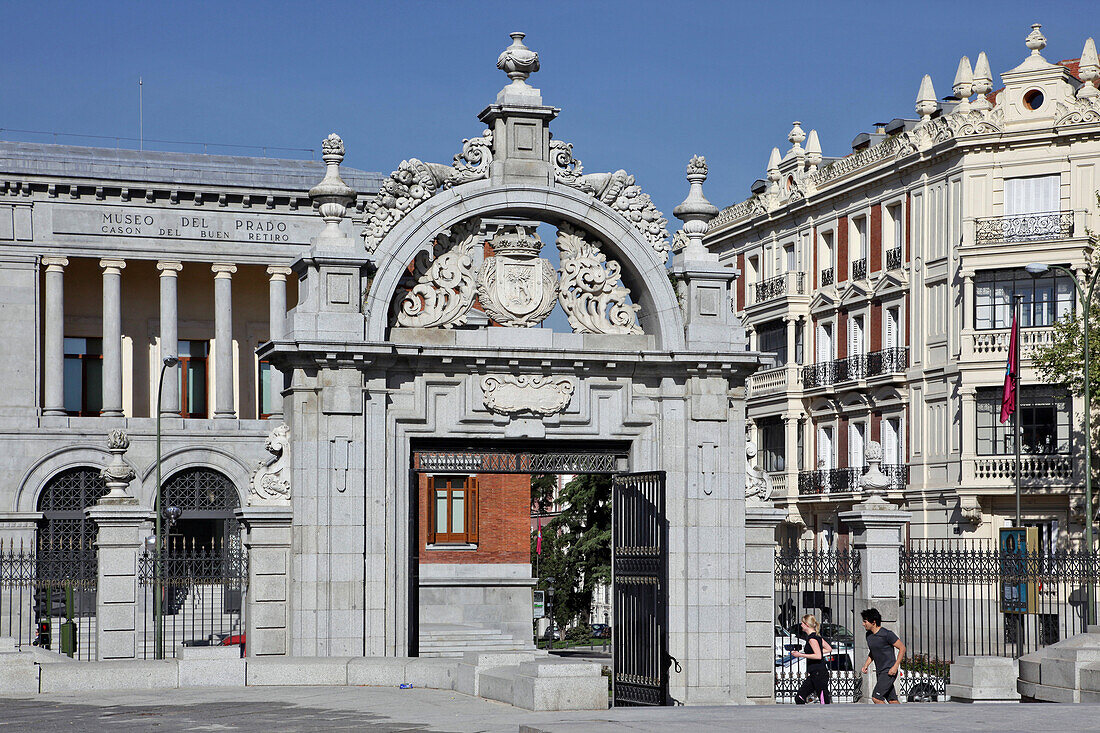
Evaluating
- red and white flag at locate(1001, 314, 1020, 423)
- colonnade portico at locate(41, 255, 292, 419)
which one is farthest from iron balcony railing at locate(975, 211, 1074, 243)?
colonnade portico at locate(41, 255, 292, 419)

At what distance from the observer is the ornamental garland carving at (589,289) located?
20.6m

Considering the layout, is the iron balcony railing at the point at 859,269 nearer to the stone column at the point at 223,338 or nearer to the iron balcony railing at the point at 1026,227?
the iron balcony railing at the point at 1026,227

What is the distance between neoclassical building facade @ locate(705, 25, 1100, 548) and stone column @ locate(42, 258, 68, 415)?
2187 centimetres

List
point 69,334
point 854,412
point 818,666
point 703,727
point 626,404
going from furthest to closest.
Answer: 1. point 69,334
2. point 854,412
3. point 626,404
4. point 818,666
5. point 703,727

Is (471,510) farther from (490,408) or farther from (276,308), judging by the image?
(490,408)

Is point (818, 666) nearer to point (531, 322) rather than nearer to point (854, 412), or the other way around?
point (531, 322)

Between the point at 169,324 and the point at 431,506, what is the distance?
12563 mm

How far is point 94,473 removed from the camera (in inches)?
1945

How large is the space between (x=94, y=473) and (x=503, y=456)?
105 feet

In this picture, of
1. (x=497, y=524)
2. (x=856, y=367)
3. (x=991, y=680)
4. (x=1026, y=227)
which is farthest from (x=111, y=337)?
(x=991, y=680)

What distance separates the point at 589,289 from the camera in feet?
67.8

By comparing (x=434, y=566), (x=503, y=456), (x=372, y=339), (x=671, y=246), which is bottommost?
(x=434, y=566)

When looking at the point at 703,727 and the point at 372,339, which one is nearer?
the point at 703,727

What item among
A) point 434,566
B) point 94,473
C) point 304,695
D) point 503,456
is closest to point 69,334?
point 94,473
